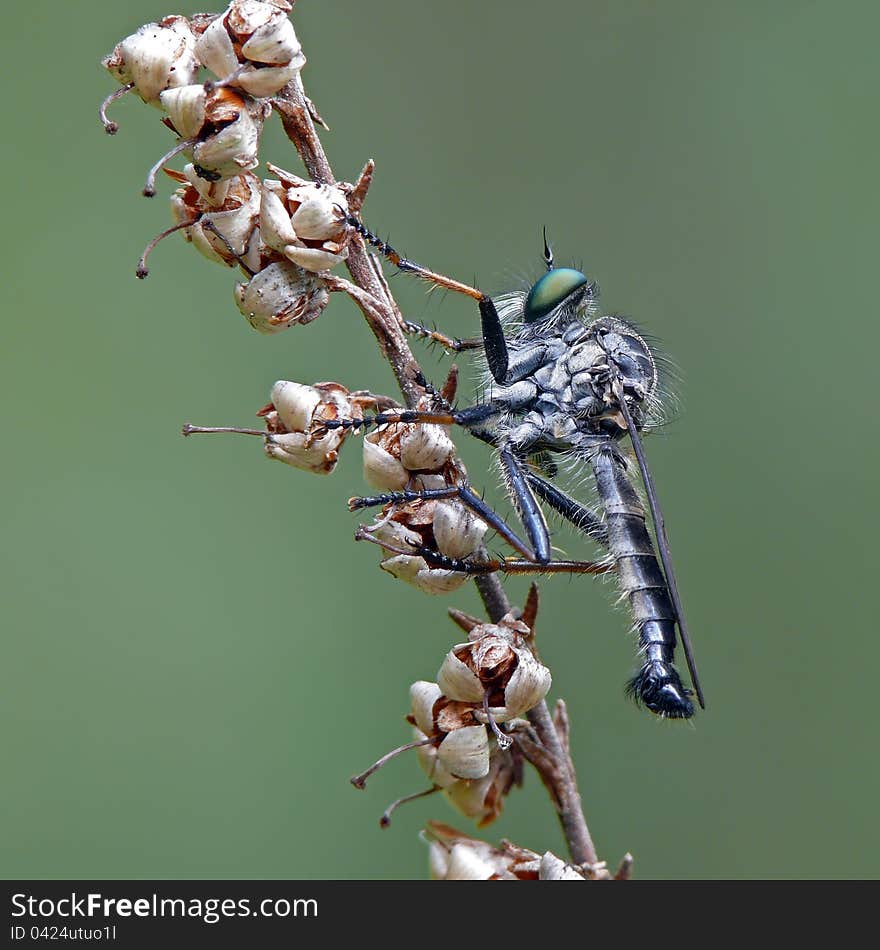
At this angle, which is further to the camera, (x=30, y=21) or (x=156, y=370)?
(x=30, y=21)

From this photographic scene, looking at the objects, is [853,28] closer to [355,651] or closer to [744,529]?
[744,529]

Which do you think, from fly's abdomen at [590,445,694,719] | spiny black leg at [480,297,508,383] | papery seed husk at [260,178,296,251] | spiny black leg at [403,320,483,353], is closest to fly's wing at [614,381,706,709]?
fly's abdomen at [590,445,694,719]

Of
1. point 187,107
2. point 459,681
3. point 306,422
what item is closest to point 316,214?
point 187,107

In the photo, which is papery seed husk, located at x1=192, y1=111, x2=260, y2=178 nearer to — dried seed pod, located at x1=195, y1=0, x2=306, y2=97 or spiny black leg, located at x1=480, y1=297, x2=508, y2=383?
dried seed pod, located at x1=195, y1=0, x2=306, y2=97

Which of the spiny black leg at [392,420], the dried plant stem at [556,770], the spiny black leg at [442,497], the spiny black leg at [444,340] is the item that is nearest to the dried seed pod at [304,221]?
the spiny black leg at [392,420]

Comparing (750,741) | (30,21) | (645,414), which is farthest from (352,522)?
(30,21)

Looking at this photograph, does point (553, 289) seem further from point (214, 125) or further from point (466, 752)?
point (466, 752)
